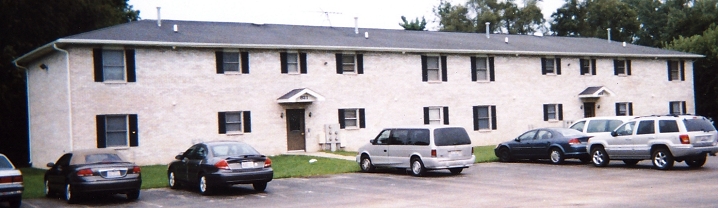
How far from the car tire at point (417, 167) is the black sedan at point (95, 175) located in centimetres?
800

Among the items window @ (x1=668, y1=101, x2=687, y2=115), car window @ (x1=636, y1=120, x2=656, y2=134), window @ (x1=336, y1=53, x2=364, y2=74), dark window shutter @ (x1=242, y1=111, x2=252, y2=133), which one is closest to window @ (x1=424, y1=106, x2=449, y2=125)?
window @ (x1=336, y1=53, x2=364, y2=74)

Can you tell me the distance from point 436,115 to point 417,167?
13348mm

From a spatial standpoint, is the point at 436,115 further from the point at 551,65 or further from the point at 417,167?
the point at 417,167

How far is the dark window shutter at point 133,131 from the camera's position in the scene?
25828mm

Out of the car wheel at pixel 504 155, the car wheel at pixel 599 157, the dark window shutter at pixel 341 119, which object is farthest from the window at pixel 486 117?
the car wheel at pixel 599 157

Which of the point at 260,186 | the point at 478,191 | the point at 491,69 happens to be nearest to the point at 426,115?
the point at 491,69

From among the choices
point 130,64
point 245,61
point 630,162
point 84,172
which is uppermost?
point 245,61

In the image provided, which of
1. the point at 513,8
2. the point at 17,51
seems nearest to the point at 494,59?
the point at 17,51

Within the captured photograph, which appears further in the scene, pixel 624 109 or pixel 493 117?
pixel 624 109

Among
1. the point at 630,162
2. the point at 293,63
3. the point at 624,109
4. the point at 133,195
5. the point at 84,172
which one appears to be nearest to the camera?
the point at 84,172

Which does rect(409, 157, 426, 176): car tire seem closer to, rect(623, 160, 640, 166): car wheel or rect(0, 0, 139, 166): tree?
rect(623, 160, 640, 166): car wheel

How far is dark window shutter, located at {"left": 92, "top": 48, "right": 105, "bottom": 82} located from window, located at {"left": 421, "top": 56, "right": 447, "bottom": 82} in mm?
14808

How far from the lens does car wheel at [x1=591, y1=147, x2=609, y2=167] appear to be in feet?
71.4

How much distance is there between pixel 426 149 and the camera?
65.3 ft
